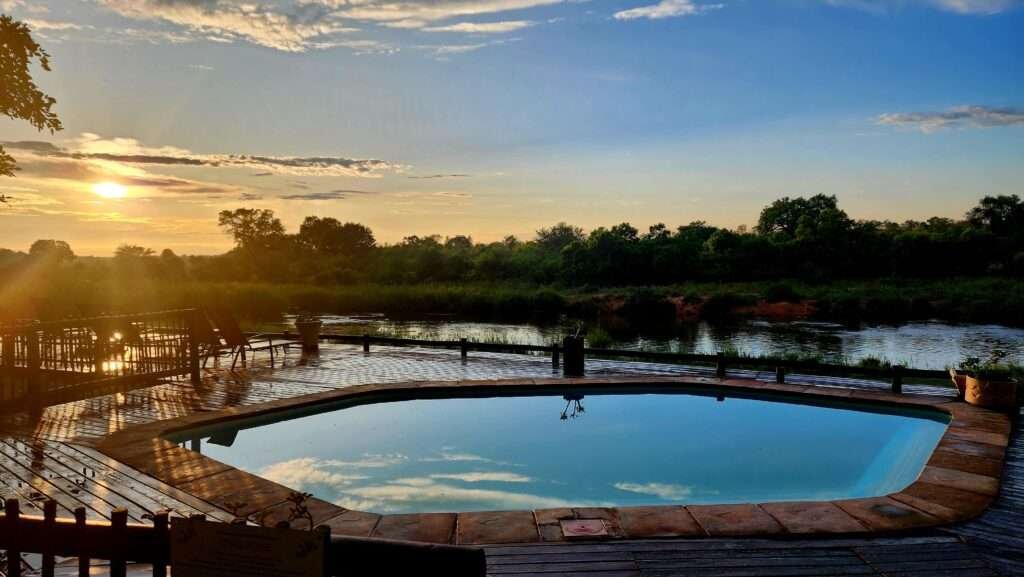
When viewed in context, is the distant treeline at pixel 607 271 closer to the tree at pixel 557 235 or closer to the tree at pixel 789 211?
the tree at pixel 789 211

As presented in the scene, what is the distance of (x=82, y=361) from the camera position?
8086mm

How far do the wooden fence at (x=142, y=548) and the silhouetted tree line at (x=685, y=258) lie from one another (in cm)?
3033

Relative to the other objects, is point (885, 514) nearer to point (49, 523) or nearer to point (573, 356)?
point (49, 523)

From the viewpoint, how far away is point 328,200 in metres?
36.3

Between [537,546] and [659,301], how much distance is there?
2700 cm

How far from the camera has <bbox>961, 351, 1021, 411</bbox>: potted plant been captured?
22.4 ft

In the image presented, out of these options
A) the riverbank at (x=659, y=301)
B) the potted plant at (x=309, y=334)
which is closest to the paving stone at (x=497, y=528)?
the potted plant at (x=309, y=334)

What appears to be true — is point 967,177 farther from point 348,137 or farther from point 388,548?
point 388,548

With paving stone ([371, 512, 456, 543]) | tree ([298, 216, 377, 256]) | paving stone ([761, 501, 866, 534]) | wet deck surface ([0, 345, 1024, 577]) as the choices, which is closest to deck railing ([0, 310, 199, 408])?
wet deck surface ([0, 345, 1024, 577])

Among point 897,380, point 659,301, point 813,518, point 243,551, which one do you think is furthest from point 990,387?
point 659,301

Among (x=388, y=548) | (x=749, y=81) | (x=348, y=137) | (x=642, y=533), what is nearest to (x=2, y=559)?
(x=388, y=548)

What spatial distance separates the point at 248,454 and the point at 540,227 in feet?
188

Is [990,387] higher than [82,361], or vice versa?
[82,361]

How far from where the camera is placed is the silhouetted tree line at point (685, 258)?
109 ft
